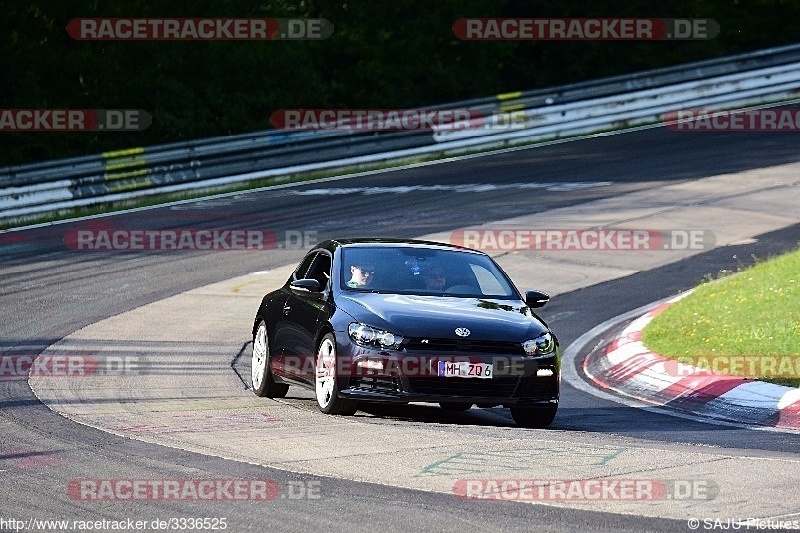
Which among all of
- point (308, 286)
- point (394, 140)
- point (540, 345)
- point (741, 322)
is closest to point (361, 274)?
point (308, 286)

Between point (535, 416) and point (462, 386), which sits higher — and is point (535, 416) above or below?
below

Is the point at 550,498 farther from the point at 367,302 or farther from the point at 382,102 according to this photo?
the point at 382,102

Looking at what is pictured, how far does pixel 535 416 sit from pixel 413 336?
119 centimetres

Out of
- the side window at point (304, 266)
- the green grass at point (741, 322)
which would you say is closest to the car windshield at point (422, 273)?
the side window at point (304, 266)

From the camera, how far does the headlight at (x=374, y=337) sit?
10.3 m

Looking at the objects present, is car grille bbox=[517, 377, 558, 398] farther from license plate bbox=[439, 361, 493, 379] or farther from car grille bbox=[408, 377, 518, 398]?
license plate bbox=[439, 361, 493, 379]

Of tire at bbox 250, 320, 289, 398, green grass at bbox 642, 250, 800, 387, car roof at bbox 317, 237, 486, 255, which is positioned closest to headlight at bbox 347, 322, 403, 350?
car roof at bbox 317, 237, 486, 255

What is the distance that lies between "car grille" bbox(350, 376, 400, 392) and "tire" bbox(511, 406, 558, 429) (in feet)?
3.36

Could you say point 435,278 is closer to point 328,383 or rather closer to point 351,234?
point 328,383

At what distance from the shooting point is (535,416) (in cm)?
1065

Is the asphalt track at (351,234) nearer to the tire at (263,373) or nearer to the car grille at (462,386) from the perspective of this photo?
the car grille at (462,386)

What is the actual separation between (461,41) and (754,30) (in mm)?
8168

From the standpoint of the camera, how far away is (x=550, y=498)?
7211 millimetres

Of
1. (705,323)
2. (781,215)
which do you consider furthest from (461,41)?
(705,323)
